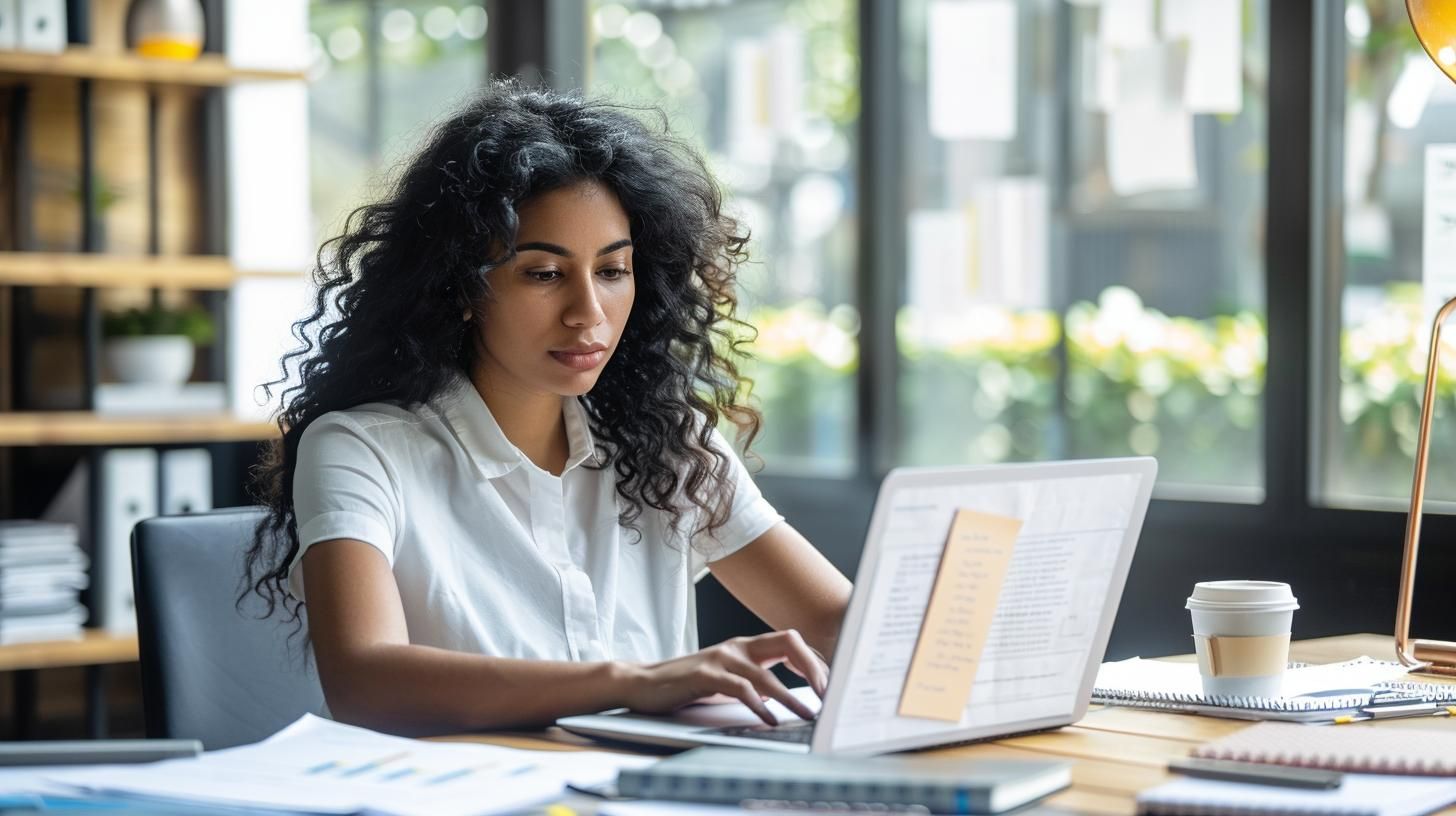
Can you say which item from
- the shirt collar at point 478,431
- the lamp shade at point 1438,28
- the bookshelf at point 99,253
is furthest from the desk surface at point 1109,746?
the bookshelf at point 99,253

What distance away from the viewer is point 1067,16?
330 cm

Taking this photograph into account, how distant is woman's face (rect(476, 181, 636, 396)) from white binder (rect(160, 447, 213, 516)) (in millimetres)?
1666

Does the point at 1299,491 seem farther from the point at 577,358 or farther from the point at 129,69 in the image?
the point at 129,69

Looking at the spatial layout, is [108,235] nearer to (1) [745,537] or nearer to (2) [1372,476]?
(1) [745,537]

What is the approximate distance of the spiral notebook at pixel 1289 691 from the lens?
1.48m

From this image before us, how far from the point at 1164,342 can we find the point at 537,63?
1.71 m

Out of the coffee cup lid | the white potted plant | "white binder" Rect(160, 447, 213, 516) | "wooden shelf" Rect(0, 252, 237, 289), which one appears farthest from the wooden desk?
the coffee cup lid

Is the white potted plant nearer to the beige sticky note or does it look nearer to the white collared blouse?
the white collared blouse

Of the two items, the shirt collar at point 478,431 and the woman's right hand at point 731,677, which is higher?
the shirt collar at point 478,431

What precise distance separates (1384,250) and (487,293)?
1.62 m

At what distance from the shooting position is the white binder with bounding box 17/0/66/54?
3.13 m

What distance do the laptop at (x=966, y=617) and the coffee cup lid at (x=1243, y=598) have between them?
0.55ft

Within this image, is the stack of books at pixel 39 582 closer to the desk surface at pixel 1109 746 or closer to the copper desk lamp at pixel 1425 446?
the desk surface at pixel 1109 746

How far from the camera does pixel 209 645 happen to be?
69.2 inches
